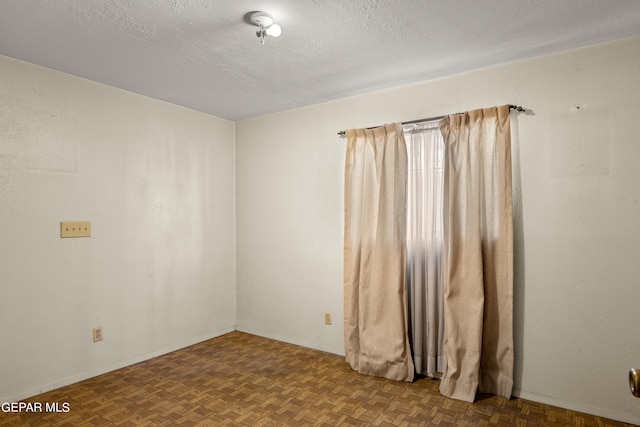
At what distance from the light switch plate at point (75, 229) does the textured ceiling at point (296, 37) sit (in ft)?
3.92

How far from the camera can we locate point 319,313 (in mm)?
3707

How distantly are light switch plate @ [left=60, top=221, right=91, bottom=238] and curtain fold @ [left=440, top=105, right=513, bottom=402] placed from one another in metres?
2.90

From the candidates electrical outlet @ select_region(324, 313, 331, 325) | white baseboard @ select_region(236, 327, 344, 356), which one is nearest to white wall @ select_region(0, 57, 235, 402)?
white baseboard @ select_region(236, 327, 344, 356)

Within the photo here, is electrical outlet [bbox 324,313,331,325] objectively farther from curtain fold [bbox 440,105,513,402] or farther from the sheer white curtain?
curtain fold [bbox 440,105,513,402]

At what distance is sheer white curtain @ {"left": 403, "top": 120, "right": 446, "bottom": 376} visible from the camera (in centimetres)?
298

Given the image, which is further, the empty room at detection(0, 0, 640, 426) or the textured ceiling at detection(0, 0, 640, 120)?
the empty room at detection(0, 0, 640, 426)

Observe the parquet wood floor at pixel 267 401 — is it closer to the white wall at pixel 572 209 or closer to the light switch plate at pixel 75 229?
the white wall at pixel 572 209

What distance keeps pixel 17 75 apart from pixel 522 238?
12.6ft

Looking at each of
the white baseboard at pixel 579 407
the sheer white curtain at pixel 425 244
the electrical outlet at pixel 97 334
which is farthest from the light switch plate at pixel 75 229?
the white baseboard at pixel 579 407

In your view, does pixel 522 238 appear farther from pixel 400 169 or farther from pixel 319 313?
pixel 319 313

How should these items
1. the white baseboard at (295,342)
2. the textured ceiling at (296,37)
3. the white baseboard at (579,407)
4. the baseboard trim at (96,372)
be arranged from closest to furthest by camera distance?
the textured ceiling at (296,37) < the white baseboard at (579,407) < the baseboard trim at (96,372) < the white baseboard at (295,342)

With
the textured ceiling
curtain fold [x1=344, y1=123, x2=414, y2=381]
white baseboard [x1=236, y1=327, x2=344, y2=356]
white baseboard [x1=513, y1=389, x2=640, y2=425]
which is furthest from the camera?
white baseboard [x1=236, y1=327, x2=344, y2=356]

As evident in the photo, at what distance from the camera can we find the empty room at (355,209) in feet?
7.68

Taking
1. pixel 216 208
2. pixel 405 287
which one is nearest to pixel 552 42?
pixel 405 287
